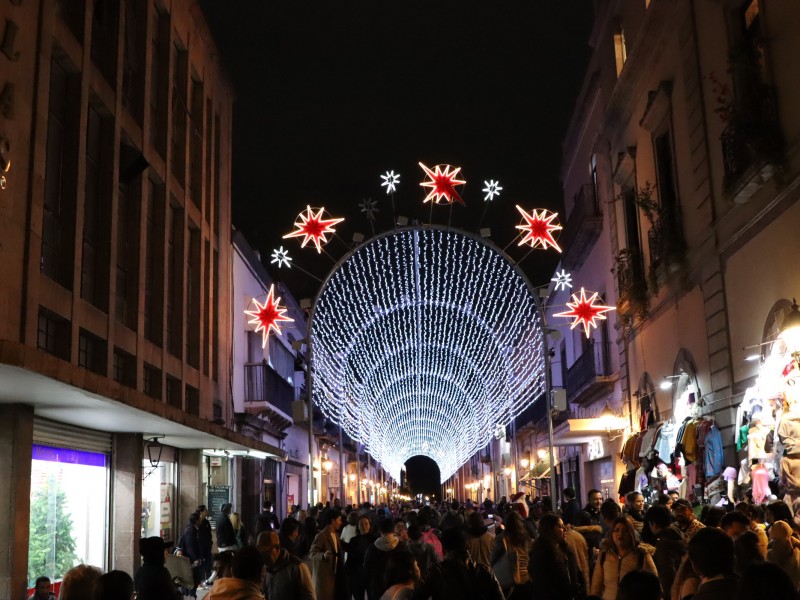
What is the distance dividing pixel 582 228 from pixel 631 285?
21.5 ft

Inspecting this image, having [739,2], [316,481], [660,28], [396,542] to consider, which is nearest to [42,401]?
[396,542]

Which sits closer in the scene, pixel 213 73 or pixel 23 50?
pixel 23 50

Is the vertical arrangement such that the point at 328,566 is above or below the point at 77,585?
below

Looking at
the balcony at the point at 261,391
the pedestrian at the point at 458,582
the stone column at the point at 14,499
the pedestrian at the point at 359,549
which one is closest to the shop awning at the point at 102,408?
the stone column at the point at 14,499

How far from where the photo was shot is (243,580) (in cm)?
603

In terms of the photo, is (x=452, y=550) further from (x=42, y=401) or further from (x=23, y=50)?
(x=23, y=50)

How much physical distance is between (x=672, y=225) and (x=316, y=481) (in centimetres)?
3322

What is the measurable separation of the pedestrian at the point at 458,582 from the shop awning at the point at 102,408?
4.63 metres

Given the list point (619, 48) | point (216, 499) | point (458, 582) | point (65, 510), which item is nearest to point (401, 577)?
point (458, 582)

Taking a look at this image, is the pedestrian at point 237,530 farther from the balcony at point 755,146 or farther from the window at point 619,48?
the window at point 619,48

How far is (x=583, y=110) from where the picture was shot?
95.1 ft

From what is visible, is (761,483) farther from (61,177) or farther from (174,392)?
(174,392)

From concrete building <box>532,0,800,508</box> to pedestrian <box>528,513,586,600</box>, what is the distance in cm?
452

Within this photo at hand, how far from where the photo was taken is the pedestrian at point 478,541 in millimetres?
10461
